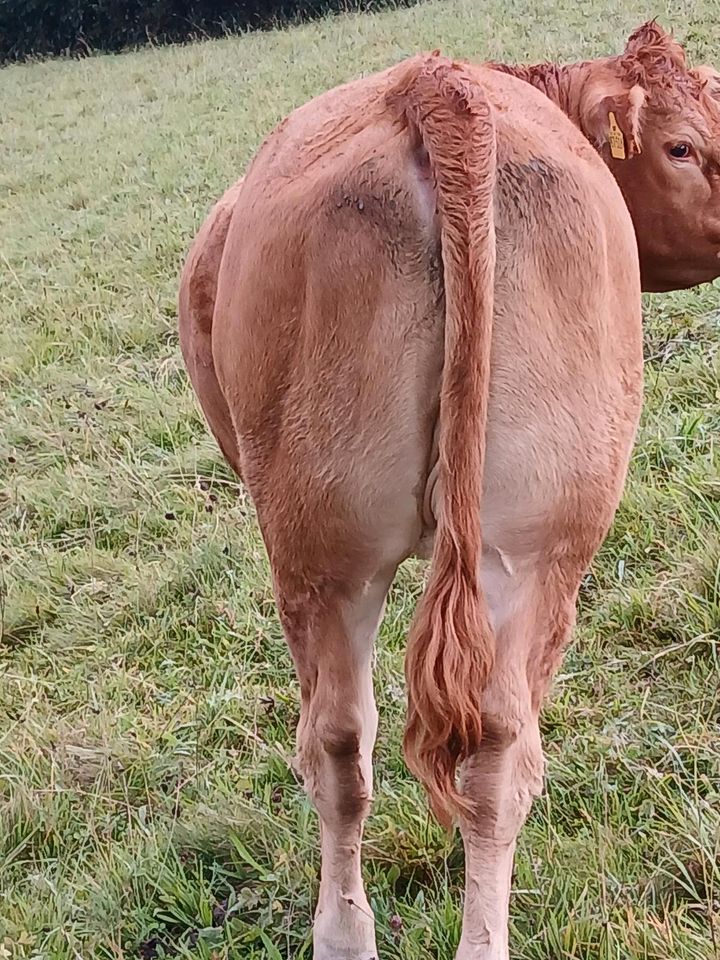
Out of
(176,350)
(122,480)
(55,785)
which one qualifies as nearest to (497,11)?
(176,350)

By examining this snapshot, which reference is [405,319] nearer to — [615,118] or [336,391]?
[336,391]

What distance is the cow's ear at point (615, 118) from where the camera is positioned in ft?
7.05

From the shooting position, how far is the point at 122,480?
416 centimetres

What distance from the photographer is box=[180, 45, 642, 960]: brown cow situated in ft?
5.09

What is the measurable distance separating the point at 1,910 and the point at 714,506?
7.24ft

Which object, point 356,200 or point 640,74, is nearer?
point 356,200

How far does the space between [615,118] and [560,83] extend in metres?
0.23

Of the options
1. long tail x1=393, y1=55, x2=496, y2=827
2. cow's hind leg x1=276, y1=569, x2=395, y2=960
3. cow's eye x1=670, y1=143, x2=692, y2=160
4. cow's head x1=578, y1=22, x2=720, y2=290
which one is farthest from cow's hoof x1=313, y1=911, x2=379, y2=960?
cow's eye x1=670, y1=143, x2=692, y2=160

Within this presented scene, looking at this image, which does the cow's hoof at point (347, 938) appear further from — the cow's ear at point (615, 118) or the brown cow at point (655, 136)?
the cow's ear at point (615, 118)

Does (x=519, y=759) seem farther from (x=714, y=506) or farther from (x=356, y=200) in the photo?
(x=714, y=506)

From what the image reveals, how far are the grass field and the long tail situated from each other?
2.18ft

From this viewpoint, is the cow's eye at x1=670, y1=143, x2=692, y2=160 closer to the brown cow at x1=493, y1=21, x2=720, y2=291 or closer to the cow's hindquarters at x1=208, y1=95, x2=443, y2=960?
the brown cow at x1=493, y1=21, x2=720, y2=291

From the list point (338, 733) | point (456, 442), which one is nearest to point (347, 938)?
point (338, 733)

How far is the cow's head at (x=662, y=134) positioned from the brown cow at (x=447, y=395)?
0.47 m
